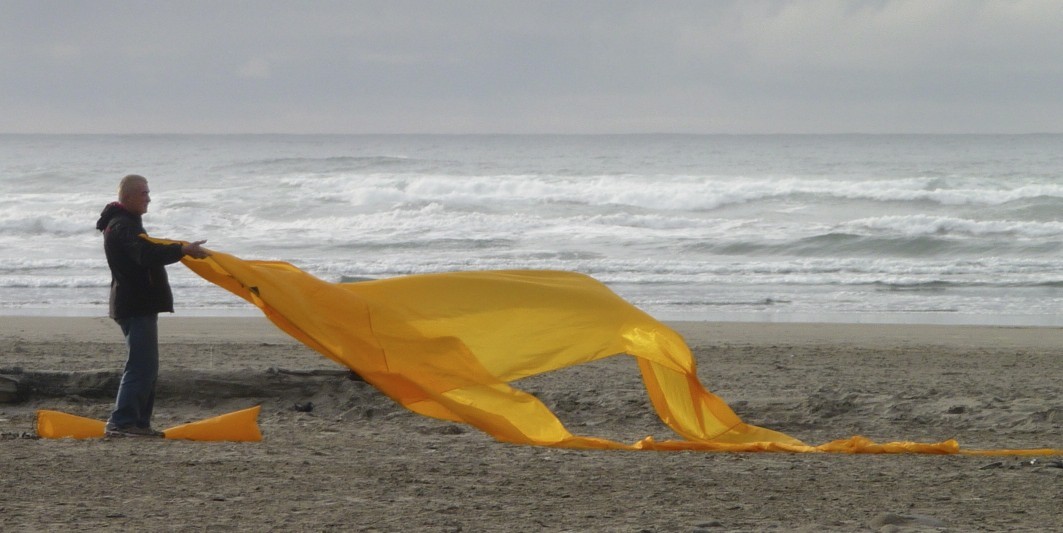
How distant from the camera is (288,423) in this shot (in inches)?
269

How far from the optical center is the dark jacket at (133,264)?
18.8ft

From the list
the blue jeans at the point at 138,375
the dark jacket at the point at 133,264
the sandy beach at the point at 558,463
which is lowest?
the sandy beach at the point at 558,463

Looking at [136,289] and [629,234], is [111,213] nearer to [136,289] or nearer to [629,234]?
[136,289]

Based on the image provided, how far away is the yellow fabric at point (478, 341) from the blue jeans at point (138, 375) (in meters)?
0.52

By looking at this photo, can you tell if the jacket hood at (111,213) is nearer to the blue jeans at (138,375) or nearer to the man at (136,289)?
the man at (136,289)

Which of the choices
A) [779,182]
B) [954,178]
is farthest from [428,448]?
[954,178]

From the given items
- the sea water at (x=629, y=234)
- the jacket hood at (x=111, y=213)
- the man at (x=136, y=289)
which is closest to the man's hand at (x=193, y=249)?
the man at (x=136, y=289)

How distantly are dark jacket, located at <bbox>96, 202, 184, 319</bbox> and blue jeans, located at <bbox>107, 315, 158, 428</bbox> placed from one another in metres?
0.09

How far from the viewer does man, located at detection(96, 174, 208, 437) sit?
576cm

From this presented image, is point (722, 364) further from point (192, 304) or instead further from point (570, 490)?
point (192, 304)

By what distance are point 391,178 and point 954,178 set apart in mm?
20450

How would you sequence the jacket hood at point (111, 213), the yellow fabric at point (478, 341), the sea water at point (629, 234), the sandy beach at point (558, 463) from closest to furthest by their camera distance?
1. the sandy beach at point (558, 463)
2. the jacket hood at point (111, 213)
3. the yellow fabric at point (478, 341)
4. the sea water at point (629, 234)

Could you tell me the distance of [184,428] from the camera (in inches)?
241

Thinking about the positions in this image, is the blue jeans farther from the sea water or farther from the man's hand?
the sea water
